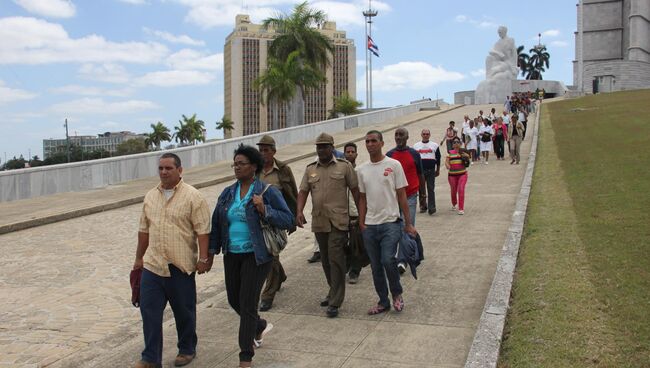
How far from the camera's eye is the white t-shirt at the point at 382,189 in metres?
5.86

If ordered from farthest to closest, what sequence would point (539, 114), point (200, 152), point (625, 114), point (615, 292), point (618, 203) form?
point (539, 114) → point (625, 114) → point (200, 152) → point (618, 203) → point (615, 292)

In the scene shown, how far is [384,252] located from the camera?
5.82 meters

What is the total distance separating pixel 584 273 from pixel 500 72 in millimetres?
58713

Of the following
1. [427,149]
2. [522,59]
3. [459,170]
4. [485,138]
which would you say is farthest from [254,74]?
[459,170]

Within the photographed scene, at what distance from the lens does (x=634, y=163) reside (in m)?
15.2

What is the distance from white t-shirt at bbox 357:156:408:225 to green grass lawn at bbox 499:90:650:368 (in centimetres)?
140

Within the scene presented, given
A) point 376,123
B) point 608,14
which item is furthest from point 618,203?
point 608,14

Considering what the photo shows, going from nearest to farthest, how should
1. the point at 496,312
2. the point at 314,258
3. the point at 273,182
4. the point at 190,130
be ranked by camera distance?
the point at 496,312 < the point at 273,182 < the point at 314,258 < the point at 190,130

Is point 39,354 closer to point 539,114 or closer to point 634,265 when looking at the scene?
point 634,265

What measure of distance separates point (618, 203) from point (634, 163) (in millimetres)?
5397

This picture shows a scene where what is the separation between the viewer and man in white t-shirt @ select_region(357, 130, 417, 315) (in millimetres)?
5844

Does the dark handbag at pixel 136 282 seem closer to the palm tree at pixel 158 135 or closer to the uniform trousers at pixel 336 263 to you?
the uniform trousers at pixel 336 263

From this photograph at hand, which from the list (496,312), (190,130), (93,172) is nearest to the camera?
(496,312)

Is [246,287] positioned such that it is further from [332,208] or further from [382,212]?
[382,212]
